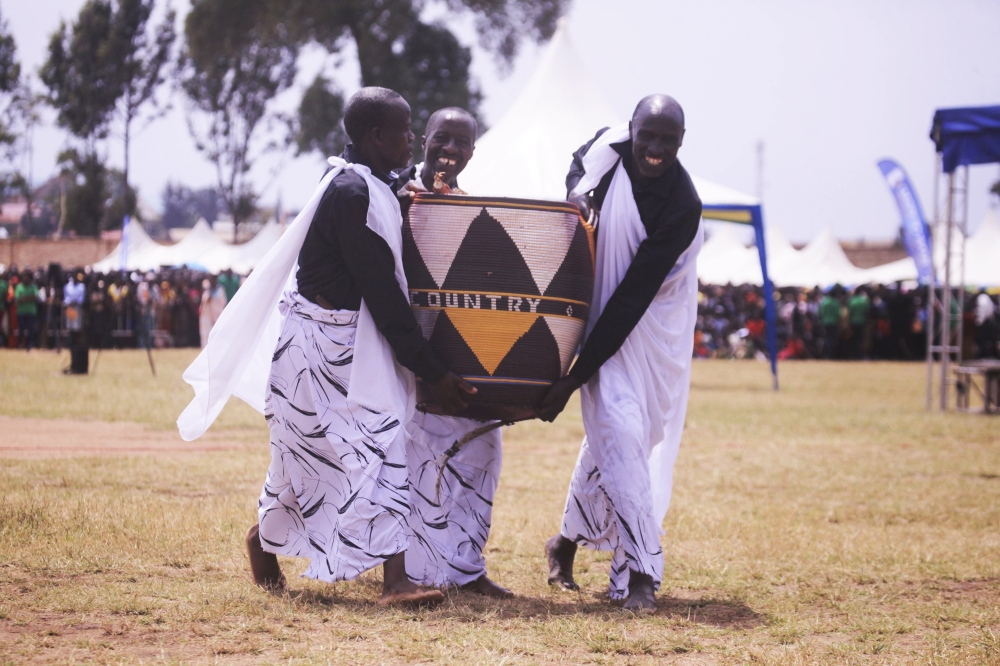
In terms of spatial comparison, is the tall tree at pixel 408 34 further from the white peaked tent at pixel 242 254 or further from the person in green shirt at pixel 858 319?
the person in green shirt at pixel 858 319

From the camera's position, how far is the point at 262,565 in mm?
4215

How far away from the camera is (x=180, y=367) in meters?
18.5

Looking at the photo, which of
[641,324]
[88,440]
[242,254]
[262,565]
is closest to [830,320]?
[242,254]

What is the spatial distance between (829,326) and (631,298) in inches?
982

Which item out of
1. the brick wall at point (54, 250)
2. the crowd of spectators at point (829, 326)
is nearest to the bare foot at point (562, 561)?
the crowd of spectators at point (829, 326)

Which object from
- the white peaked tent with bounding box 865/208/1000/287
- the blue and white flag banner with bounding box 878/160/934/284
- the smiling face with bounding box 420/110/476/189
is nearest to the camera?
the smiling face with bounding box 420/110/476/189

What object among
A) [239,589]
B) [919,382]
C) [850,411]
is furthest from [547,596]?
[919,382]

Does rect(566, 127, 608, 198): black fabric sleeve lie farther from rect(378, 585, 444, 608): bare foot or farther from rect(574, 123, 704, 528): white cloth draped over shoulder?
rect(378, 585, 444, 608): bare foot

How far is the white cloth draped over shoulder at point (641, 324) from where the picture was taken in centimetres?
431

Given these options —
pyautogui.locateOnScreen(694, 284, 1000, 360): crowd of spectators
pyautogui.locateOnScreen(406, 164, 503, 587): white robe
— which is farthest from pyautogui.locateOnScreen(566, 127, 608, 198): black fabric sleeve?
pyautogui.locateOnScreen(694, 284, 1000, 360): crowd of spectators

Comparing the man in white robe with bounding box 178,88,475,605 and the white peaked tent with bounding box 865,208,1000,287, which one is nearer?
the man in white robe with bounding box 178,88,475,605

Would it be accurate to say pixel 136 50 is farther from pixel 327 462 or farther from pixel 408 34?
pixel 327 462

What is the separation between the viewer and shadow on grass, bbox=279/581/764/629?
3926mm

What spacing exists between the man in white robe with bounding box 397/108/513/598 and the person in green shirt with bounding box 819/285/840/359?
2467 cm
